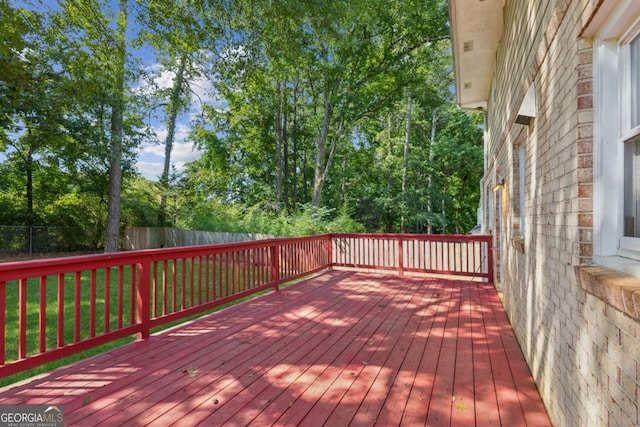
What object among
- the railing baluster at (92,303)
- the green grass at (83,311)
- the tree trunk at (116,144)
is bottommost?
the green grass at (83,311)

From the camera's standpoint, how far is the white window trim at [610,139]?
142 cm

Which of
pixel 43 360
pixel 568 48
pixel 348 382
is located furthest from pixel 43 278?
pixel 568 48

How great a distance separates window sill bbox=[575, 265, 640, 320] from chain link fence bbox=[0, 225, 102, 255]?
16.9m

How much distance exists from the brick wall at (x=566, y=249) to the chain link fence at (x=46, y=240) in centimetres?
1651

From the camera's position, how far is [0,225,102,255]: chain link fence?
12617 mm

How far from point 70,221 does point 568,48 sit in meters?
17.5

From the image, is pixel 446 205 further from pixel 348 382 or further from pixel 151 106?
pixel 348 382

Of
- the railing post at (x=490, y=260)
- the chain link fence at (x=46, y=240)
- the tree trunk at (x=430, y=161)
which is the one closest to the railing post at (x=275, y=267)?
the railing post at (x=490, y=260)

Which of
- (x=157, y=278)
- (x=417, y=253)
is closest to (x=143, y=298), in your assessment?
(x=157, y=278)

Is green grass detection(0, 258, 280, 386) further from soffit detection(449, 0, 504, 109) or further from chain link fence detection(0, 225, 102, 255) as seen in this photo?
chain link fence detection(0, 225, 102, 255)

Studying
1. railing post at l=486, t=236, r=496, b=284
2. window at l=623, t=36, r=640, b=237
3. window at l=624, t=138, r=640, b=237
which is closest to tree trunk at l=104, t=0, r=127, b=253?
railing post at l=486, t=236, r=496, b=284

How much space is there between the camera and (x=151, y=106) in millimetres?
12289

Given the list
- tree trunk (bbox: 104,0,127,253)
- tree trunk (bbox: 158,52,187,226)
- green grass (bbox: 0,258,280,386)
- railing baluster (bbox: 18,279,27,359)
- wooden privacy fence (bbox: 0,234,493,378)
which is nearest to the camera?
railing baluster (bbox: 18,279,27,359)

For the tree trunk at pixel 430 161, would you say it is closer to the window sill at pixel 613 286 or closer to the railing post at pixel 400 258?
the railing post at pixel 400 258
